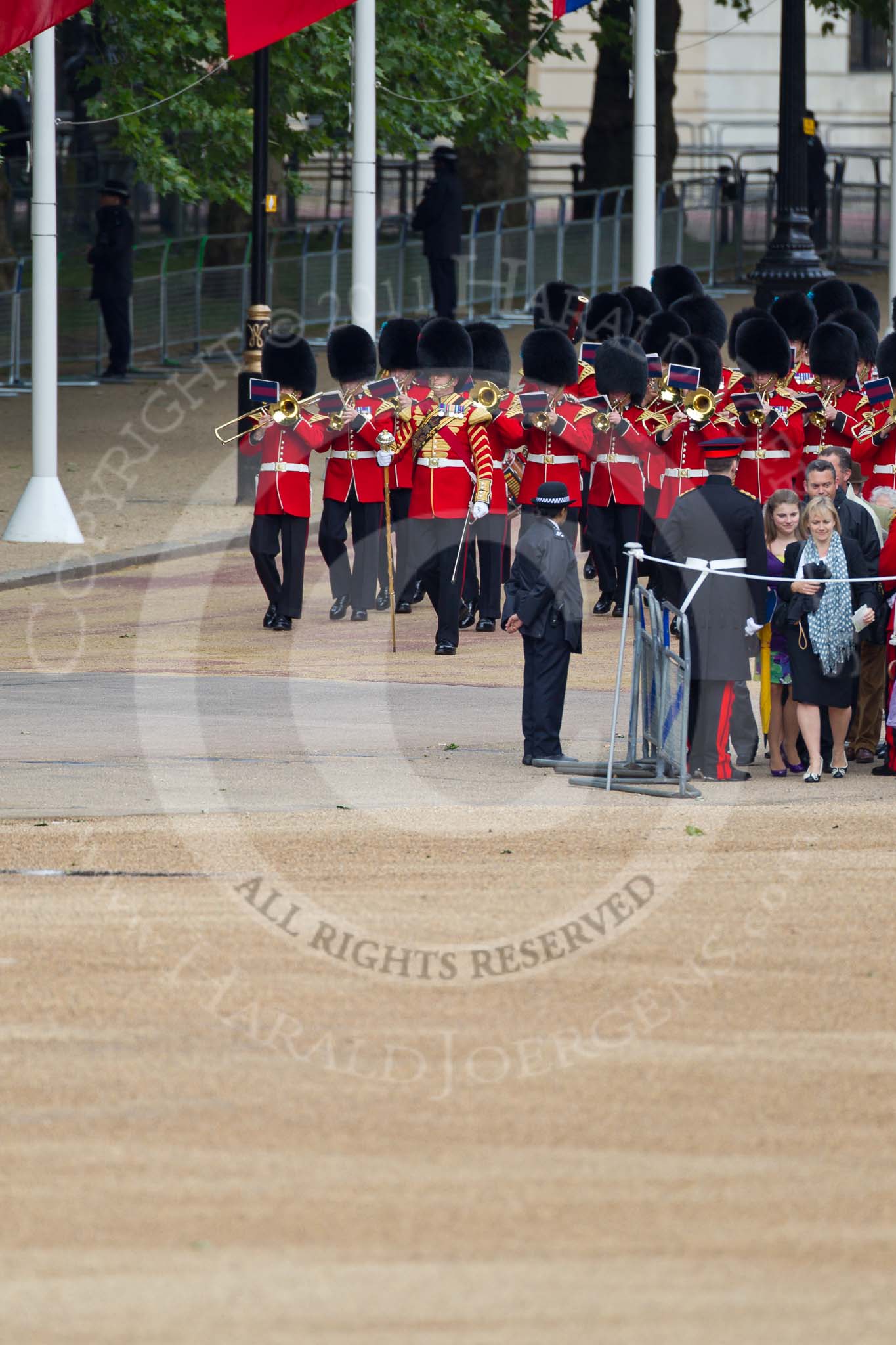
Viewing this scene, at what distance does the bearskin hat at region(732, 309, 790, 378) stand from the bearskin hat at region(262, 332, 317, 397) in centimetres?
260

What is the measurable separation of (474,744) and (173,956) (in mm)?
3740

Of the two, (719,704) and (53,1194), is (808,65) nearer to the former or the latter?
(719,704)

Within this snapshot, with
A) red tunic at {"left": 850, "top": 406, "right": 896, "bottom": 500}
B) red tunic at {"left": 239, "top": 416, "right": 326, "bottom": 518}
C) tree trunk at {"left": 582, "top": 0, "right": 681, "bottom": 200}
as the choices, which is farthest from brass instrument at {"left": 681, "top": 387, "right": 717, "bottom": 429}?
tree trunk at {"left": 582, "top": 0, "right": 681, "bottom": 200}

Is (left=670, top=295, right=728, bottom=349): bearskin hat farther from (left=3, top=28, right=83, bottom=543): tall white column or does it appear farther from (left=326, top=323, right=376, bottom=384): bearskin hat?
(left=3, top=28, right=83, bottom=543): tall white column

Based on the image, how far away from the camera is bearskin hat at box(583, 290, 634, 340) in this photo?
54.3ft

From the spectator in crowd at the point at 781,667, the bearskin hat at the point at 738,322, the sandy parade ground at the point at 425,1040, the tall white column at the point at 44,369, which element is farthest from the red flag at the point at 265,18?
the spectator in crowd at the point at 781,667

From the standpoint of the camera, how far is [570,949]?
7.14 m

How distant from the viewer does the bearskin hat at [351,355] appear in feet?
48.0

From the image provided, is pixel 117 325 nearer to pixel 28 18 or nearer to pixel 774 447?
pixel 28 18

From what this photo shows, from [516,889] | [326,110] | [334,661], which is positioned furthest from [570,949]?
[326,110]

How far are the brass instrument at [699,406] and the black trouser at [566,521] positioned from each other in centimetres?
84

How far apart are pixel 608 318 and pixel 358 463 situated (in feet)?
10.4

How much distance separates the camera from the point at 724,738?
394 inches

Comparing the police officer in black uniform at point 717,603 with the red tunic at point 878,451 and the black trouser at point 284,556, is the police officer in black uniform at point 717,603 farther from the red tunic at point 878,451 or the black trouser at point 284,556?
the black trouser at point 284,556
